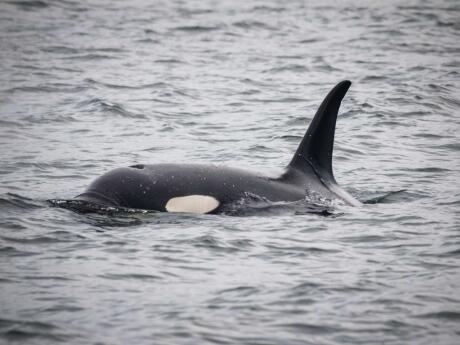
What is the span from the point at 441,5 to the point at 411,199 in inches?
1221

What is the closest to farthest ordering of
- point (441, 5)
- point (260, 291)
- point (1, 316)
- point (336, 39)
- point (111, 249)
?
point (1, 316)
point (260, 291)
point (111, 249)
point (336, 39)
point (441, 5)

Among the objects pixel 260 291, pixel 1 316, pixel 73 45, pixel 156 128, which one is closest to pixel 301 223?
pixel 260 291

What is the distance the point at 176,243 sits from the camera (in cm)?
909

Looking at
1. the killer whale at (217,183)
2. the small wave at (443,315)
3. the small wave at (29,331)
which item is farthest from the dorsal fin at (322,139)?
the small wave at (29,331)

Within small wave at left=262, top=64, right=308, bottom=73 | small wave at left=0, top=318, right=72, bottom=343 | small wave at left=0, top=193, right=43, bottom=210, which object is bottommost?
small wave at left=0, top=193, right=43, bottom=210

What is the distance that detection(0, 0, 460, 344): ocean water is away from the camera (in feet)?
23.5

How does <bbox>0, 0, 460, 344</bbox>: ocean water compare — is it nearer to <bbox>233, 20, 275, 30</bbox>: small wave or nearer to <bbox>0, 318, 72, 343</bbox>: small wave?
<bbox>0, 318, 72, 343</bbox>: small wave

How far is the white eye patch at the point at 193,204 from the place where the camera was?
9.75 metres

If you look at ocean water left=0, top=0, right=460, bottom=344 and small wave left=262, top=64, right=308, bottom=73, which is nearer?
ocean water left=0, top=0, right=460, bottom=344

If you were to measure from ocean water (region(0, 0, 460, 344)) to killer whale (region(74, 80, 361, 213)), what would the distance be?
0.67 ft

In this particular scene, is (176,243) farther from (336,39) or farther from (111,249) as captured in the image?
(336,39)

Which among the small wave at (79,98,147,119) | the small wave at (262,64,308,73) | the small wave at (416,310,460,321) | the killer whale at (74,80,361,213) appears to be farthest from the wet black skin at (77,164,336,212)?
the small wave at (262,64,308,73)

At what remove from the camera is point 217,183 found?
9.93m

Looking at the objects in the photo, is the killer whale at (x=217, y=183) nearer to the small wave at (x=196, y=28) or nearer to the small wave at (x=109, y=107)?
the small wave at (x=109, y=107)
